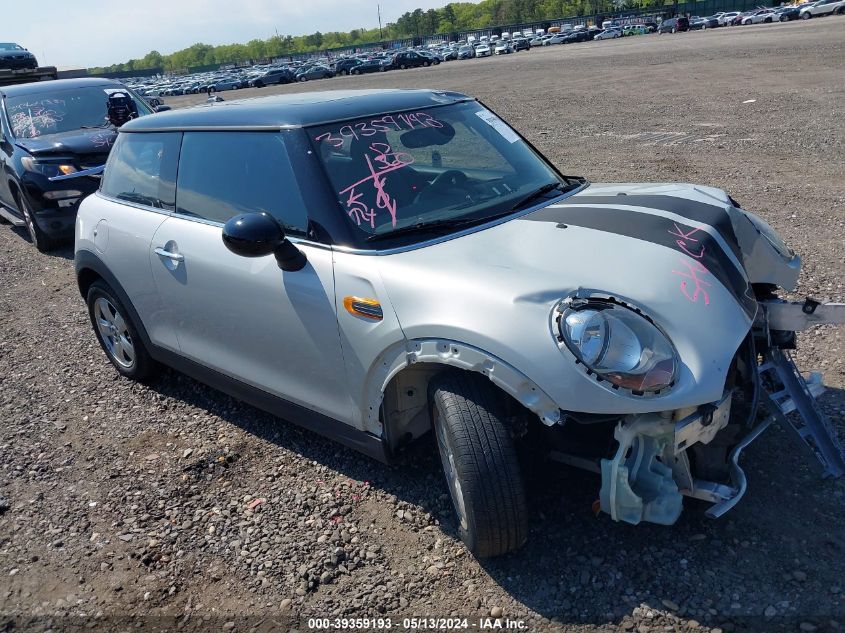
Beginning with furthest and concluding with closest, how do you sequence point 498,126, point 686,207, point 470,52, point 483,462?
point 470,52 → point 498,126 → point 686,207 → point 483,462

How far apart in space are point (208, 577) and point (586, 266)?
2062mm

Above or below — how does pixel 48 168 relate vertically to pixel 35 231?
above

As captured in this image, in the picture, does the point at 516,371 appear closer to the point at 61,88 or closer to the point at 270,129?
the point at 270,129

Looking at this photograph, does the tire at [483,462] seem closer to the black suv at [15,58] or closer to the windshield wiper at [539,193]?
the windshield wiper at [539,193]

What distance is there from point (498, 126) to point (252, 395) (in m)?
2.05

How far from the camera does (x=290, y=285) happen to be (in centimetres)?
323

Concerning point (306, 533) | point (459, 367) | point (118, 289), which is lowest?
point (306, 533)

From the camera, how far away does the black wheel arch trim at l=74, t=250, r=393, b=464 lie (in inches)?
127

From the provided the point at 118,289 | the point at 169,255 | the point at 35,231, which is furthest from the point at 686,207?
the point at 35,231

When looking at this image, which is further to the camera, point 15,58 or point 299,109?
point 15,58

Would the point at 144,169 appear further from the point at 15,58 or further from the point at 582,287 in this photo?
the point at 15,58

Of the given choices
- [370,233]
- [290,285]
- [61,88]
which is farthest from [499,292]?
[61,88]

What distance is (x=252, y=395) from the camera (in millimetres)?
3766

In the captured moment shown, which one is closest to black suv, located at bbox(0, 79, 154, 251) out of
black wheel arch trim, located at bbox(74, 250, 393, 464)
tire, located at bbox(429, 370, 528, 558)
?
black wheel arch trim, located at bbox(74, 250, 393, 464)
